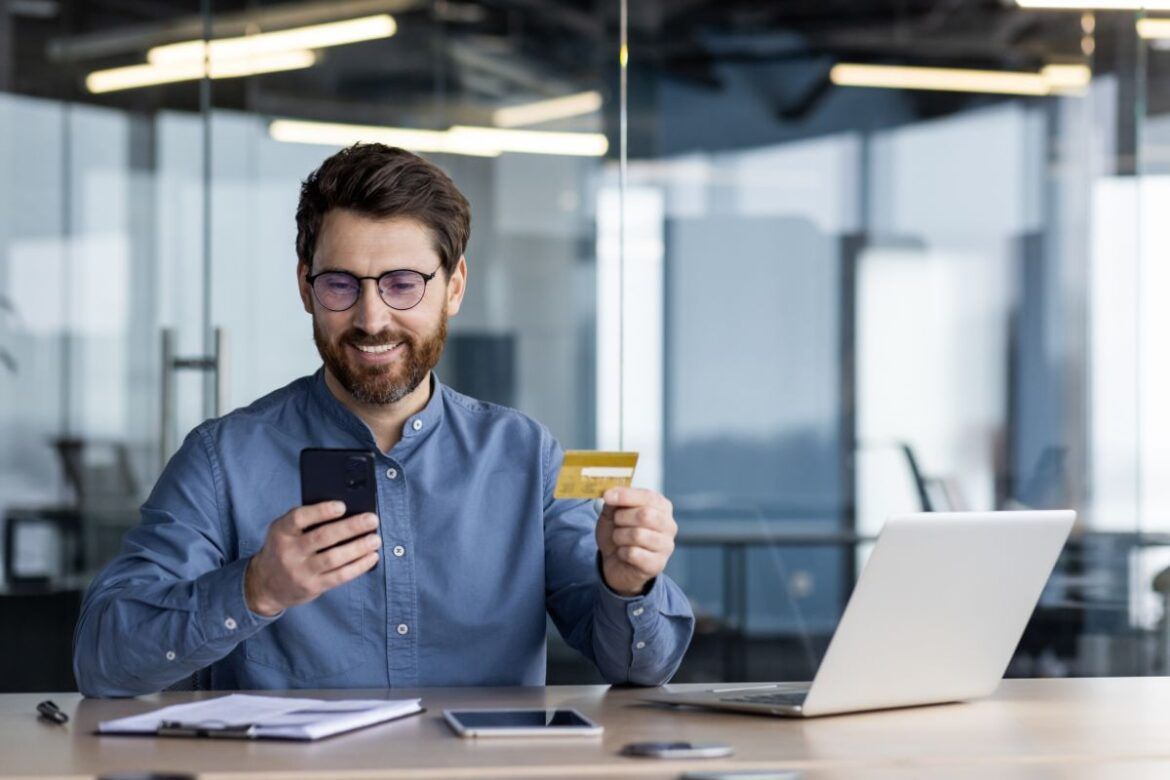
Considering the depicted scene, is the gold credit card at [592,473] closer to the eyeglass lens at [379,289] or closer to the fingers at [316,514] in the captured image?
the fingers at [316,514]

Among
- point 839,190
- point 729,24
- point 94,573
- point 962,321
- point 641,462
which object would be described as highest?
point 729,24

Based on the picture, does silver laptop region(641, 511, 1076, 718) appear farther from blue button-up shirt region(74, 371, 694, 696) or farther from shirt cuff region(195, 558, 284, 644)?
shirt cuff region(195, 558, 284, 644)

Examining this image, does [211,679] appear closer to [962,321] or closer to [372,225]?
[372,225]

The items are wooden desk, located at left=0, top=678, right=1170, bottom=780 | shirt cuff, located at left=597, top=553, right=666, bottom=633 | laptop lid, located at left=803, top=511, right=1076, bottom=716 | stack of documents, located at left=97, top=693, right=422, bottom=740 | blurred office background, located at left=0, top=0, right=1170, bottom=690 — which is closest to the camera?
wooden desk, located at left=0, top=678, right=1170, bottom=780

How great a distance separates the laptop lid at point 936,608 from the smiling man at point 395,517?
31 centimetres

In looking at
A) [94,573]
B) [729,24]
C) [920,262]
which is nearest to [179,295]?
[94,573]

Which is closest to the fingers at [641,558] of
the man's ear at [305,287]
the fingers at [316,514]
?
the fingers at [316,514]

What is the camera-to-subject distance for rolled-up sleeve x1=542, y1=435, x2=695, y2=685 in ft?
6.98

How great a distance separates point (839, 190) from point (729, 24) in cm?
53

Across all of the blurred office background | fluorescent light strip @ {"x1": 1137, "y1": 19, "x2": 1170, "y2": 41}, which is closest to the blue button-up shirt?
the blurred office background

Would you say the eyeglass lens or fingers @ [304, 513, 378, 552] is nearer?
fingers @ [304, 513, 378, 552]

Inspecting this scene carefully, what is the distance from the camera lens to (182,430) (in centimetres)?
408

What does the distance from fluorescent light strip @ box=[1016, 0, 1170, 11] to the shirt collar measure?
8.60 feet

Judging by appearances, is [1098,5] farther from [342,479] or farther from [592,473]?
[342,479]
